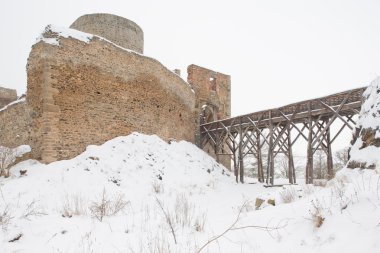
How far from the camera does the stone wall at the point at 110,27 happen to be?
53.0ft

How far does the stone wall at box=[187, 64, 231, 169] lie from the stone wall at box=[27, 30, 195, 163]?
4.98 m

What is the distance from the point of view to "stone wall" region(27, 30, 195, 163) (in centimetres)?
914

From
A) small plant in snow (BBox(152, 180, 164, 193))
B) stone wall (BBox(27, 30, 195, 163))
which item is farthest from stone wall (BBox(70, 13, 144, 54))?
small plant in snow (BBox(152, 180, 164, 193))

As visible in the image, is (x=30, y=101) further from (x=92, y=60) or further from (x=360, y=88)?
(x=360, y=88)

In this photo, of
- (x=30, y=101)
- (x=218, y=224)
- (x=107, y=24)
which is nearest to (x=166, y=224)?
(x=218, y=224)

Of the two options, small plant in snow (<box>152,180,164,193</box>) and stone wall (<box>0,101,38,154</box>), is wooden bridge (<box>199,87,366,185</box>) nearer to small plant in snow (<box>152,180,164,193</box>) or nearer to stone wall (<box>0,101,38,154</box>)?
small plant in snow (<box>152,180,164,193</box>)

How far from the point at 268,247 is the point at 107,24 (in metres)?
15.9

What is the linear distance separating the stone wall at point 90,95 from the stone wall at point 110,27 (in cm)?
453

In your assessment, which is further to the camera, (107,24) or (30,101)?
(107,24)

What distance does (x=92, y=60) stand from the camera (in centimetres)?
1048

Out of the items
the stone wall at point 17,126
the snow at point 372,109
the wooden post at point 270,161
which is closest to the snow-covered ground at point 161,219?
the snow at point 372,109

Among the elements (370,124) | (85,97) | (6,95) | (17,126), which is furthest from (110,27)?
(370,124)

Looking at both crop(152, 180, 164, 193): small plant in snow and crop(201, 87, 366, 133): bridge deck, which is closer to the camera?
crop(152, 180, 164, 193): small plant in snow

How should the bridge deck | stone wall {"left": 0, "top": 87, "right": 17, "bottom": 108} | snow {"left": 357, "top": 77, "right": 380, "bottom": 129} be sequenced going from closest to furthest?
snow {"left": 357, "top": 77, "right": 380, "bottom": 129}, the bridge deck, stone wall {"left": 0, "top": 87, "right": 17, "bottom": 108}
